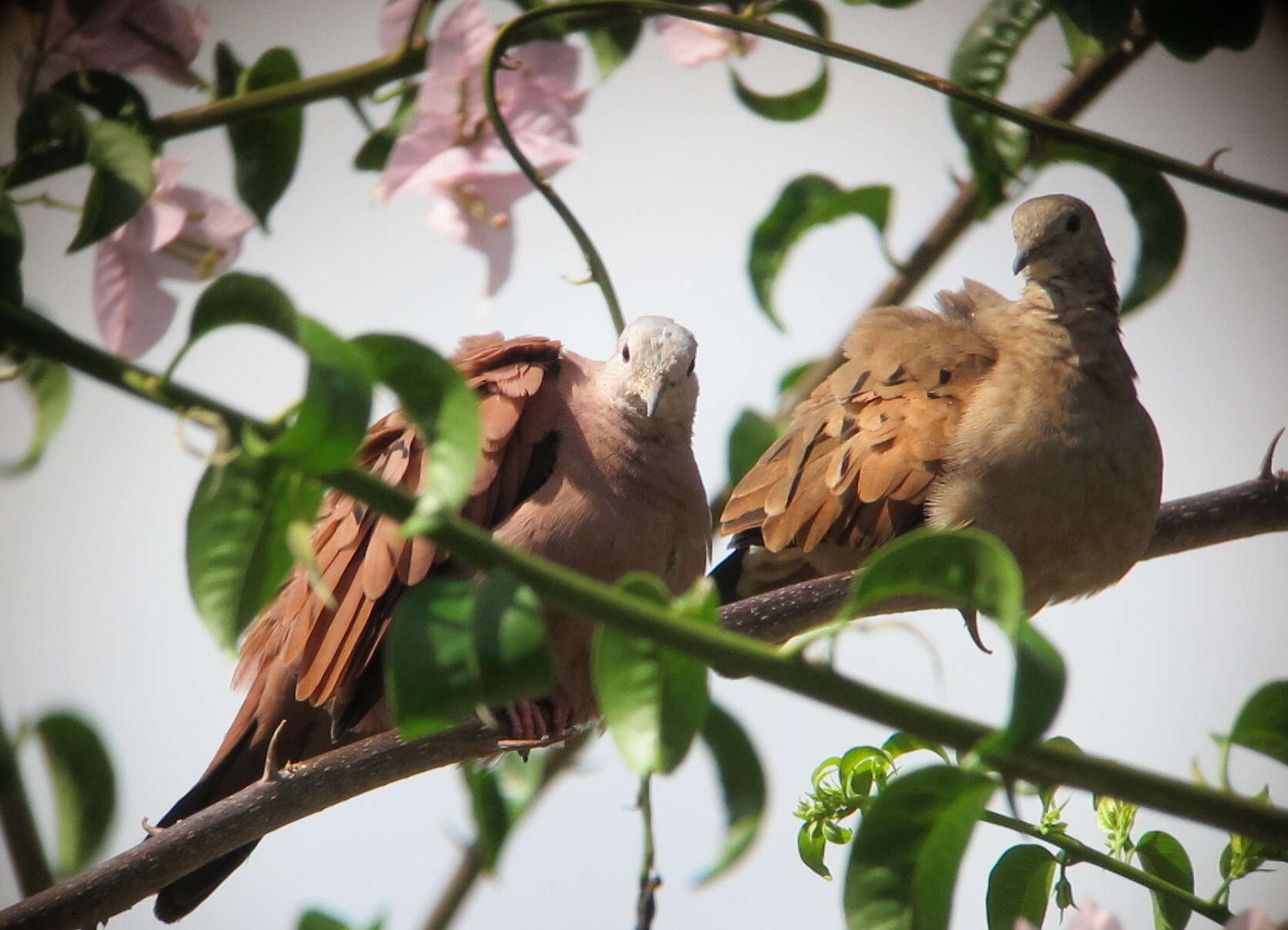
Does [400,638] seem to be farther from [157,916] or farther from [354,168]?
[157,916]

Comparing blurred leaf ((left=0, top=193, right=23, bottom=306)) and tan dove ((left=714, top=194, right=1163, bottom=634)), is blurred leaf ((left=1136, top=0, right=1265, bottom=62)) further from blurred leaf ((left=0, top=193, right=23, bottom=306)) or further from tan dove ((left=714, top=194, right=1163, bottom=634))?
blurred leaf ((left=0, top=193, right=23, bottom=306))

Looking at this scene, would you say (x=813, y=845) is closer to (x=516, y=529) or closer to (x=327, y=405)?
(x=516, y=529)

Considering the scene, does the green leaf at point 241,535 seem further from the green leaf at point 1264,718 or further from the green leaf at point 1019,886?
the green leaf at point 1019,886

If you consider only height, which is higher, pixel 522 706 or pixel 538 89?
pixel 538 89

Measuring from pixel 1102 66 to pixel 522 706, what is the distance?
1.50 metres

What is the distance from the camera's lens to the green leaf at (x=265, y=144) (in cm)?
148

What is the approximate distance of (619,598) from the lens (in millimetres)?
701

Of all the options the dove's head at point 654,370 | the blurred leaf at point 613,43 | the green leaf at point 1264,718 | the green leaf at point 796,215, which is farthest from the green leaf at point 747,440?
the green leaf at point 1264,718

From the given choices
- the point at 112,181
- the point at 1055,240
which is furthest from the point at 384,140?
the point at 1055,240

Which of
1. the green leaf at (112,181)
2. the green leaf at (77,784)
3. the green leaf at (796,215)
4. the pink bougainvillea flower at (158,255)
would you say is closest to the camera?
the green leaf at (77,784)

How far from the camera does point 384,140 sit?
168 cm

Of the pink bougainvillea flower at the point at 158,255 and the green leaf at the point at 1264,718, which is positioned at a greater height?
the pink bougainvillea flower at the point at 158,255

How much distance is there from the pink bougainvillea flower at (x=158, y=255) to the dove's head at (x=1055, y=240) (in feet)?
5.08

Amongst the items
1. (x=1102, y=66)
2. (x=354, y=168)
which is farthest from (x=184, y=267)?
(x=1102, y=66)
